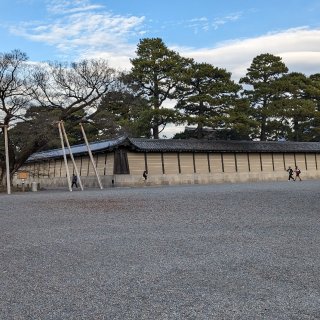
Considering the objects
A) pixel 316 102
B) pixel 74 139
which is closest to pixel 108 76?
pixel 74 139

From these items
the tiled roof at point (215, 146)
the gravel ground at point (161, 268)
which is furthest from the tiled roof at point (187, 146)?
the gravel ground at point (161, 268)

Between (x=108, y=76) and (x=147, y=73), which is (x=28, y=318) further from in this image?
(x=147, y=73)

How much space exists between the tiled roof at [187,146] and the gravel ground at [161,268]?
21769 mm

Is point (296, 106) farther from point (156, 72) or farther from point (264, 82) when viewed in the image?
point (156, 72)

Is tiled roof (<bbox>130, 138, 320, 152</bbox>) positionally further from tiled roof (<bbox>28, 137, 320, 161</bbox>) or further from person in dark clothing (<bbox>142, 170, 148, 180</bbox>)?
person in dark clothing (<bbox>142, 170, 148, 180</bbox>)

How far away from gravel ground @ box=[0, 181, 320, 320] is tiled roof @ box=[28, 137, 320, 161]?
71.4 feet

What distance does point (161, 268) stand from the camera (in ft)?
15.9

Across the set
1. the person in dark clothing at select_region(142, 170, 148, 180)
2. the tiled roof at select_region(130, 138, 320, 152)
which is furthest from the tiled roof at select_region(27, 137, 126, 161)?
the person in dark clothing at select_region(142, 170, 148, 180)

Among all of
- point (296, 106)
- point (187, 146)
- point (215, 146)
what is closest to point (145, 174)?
point (187, 146)

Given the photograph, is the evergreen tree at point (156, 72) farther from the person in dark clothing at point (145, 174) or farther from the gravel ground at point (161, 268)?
the gravel ground at point (161, 268)

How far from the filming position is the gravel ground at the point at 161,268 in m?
3.50

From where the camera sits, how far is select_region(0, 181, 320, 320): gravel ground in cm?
350

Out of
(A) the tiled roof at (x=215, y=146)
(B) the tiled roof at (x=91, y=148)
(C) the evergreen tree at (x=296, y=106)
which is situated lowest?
(A) the tiled roof at (x=215, y=146)

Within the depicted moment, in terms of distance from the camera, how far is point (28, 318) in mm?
3281
